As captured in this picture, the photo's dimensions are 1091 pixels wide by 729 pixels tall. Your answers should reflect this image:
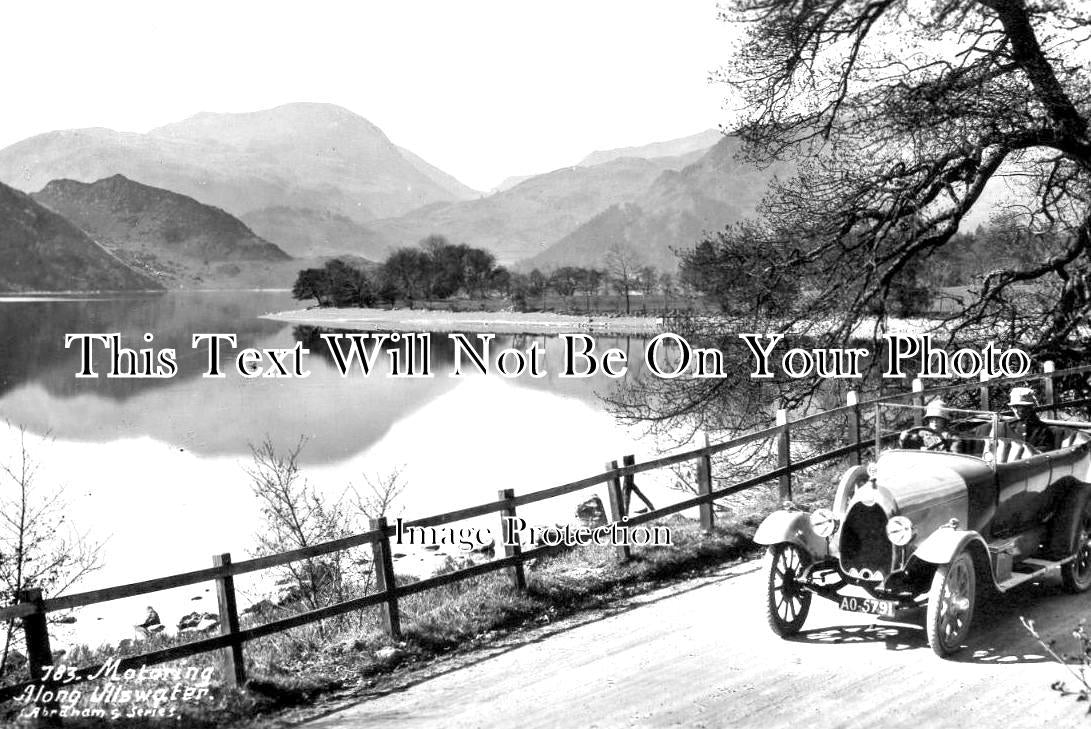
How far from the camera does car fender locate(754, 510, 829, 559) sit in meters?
8.01

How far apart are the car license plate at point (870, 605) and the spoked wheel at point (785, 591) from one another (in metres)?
0.47

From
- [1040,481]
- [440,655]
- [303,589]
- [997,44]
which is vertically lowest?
[303,589]

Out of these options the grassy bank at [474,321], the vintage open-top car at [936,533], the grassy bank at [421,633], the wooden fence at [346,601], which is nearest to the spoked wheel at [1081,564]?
the vintage open-top car at [936,533]

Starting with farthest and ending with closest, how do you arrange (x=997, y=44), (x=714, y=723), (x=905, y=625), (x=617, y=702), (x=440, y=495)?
1. (x=440, y=495)
2. (x=997, y=44)
3. (x=905, y=625)
4. (x=617, y=702)
5. (x=714, y=723)

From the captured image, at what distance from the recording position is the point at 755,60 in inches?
572

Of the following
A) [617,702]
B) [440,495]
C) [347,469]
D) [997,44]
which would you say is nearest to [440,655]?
[617,702]

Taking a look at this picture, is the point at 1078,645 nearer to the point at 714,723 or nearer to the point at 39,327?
the point at 714,723

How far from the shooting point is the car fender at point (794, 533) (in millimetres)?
8008

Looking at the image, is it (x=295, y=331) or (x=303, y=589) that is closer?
(x=303, y=589)

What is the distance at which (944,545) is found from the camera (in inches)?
296

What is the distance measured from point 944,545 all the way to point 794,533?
117 cm

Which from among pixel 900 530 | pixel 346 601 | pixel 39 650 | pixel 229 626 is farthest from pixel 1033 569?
pixel 39 650

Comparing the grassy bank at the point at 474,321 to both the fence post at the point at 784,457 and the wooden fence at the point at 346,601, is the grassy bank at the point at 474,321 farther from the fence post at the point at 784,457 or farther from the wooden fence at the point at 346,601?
the wooden fence at the point at 346,601

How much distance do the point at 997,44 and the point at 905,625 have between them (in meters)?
9.69
